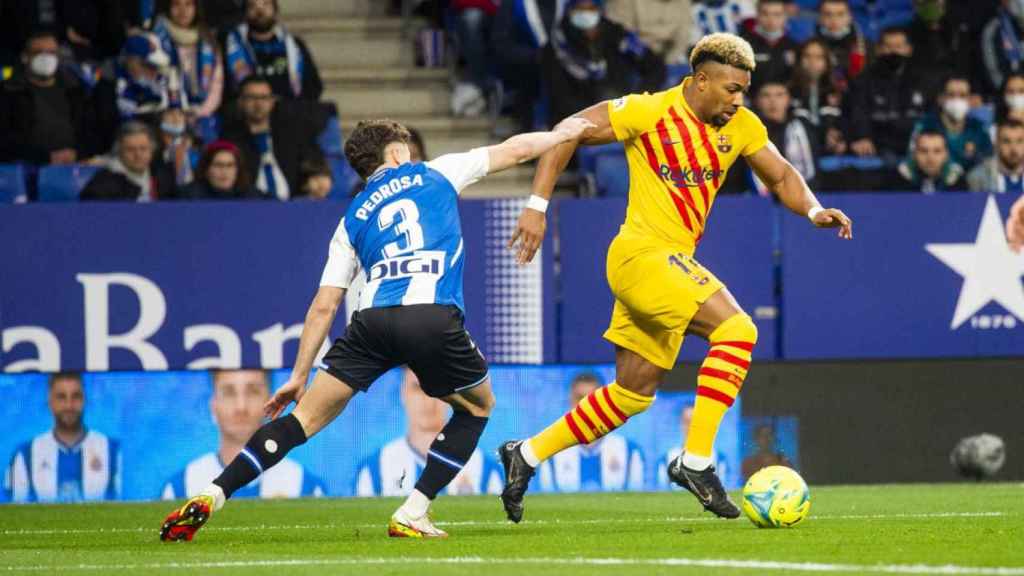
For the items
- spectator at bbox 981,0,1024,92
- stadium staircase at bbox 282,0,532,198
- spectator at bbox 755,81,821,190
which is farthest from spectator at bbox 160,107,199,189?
spectator at bbox 981,0,1024,92

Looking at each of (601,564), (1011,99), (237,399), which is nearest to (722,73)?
(601,564)

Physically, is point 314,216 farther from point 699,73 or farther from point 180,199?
point 699,73

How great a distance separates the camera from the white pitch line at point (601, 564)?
6168 millimetres

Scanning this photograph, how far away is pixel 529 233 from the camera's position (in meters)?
8.12

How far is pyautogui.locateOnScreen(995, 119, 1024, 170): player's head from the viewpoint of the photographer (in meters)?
14.1

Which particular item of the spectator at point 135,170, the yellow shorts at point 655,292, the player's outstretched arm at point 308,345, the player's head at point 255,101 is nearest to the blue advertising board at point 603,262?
the player's head at point 255,101

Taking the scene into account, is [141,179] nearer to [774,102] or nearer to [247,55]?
[247,55]

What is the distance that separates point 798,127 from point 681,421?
268 centimetres

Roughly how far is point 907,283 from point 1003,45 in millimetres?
4113

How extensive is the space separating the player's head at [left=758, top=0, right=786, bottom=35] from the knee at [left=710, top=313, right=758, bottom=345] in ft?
24.0

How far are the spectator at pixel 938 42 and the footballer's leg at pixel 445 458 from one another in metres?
8.60

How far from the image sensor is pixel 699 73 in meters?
8.51

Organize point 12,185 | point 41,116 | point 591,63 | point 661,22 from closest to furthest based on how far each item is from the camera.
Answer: point 12,185 < point 41,116 < point 591,63 < point 661,22

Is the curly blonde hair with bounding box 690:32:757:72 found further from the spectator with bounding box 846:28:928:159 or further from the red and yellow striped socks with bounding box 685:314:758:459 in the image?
the spectator with bounding box 846:28:928:159
